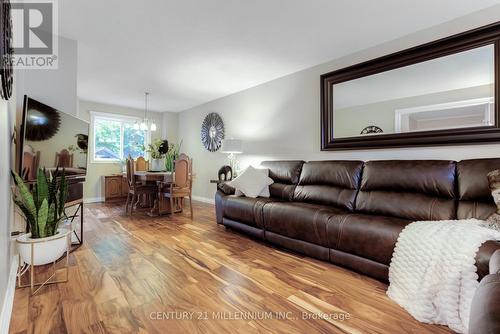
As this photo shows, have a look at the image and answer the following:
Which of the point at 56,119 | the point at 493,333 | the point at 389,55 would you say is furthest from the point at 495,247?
the point at 56,119

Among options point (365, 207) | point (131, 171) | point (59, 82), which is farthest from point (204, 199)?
point (365, 207)

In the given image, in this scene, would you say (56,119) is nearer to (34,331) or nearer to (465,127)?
(34,331)

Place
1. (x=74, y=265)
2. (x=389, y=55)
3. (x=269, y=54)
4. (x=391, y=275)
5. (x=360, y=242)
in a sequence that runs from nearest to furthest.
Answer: (x=391, y=275) → (x=360, y=242) → (x=74, y=265) → (x=389, y=55) → (x=269, y=54)

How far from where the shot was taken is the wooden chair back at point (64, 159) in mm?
2270

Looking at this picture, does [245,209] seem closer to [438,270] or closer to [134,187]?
[438,270]

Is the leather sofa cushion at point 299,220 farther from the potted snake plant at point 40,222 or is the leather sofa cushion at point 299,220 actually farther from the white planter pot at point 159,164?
the white planter pot at point 159,164

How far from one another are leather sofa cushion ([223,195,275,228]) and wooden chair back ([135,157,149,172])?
10.8ft

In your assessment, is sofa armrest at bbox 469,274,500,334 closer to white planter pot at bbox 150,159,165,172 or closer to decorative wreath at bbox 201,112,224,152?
decorative wreath at bbox 201,112,224,152

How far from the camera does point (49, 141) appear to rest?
214 cm

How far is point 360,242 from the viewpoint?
196cm

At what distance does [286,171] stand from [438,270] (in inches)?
80.5

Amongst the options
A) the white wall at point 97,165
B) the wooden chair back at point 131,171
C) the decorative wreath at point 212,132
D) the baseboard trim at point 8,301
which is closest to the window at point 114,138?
the white wall at point 97,165

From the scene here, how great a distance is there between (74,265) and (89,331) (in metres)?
1.10

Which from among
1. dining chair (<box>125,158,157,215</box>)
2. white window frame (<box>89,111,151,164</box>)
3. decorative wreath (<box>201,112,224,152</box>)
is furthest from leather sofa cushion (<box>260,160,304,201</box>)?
white window frame (<box>89,111,151,164</box>)
